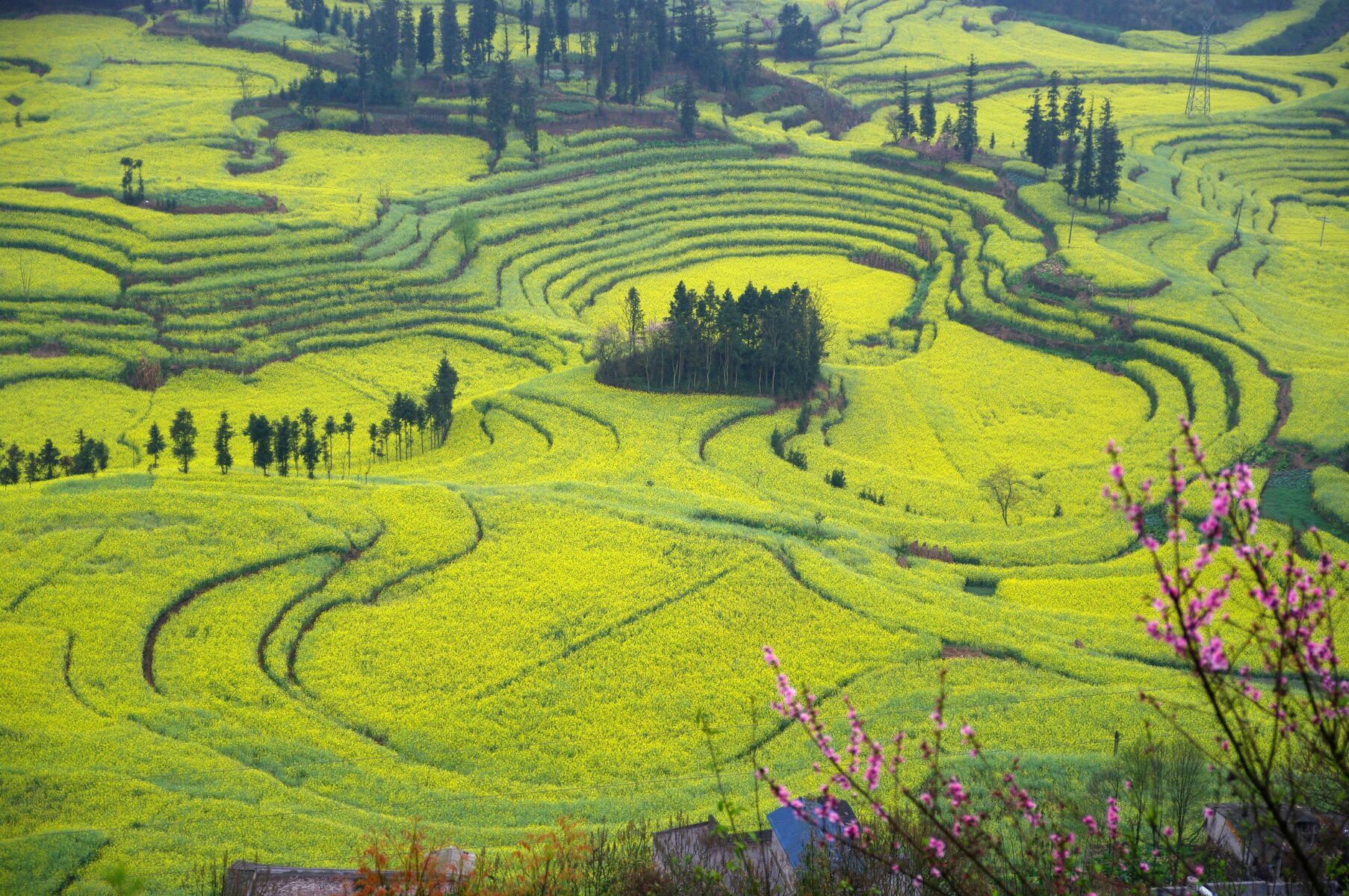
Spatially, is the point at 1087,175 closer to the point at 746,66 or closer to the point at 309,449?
the point at 746,66

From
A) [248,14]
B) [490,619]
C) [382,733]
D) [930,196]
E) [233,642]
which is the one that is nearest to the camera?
[382,733]

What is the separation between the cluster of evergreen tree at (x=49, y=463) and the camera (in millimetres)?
53969

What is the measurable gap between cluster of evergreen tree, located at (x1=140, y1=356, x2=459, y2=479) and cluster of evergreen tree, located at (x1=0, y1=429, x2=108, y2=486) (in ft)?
1.57

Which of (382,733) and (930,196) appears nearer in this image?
(382,733)

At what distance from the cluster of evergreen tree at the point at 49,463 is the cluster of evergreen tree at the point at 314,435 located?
478 millimetres

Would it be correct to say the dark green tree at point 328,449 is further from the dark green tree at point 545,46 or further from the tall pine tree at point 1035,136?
the dark green tree at point 545,46

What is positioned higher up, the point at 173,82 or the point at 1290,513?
the point at 173,82

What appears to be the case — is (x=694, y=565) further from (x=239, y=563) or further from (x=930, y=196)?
(x=930, y=196)

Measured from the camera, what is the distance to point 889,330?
266ft

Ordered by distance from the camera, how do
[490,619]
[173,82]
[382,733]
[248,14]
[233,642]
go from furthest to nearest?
[248,14], [173,82], [490,619], [233,642], [382,733]

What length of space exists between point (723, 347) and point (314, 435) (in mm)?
23484

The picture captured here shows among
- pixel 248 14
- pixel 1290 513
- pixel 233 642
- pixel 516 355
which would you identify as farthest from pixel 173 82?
pixel 1290 513

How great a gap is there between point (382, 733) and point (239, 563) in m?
12.0

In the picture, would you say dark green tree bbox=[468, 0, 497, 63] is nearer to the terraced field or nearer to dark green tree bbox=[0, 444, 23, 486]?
the terraced field
